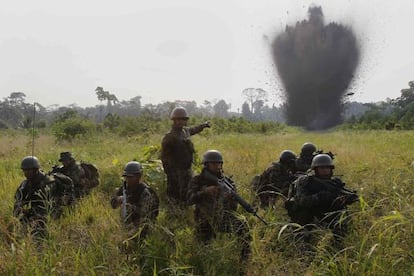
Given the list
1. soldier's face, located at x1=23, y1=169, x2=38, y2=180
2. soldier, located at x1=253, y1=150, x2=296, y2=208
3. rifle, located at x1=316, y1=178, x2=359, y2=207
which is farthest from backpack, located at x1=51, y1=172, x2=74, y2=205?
rifle, located at x1=316, y1=178, x2=359, y2=207

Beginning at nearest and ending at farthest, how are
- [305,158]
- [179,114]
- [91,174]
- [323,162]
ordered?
[323,162], [179,114], [305,158], [91,174]

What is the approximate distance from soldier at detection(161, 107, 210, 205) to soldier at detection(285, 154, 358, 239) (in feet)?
6.73

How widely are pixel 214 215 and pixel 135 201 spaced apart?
963 mm

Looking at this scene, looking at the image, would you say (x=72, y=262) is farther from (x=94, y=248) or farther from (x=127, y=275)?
(x=127, y=275)

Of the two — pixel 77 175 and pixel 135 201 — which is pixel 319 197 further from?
pixel 77 175

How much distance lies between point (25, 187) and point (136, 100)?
82.3 m

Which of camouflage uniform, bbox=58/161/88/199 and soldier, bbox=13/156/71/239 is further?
camouflage uniform, bbox=58/161/88/199

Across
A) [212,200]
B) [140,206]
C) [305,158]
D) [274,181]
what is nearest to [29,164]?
[140,206]

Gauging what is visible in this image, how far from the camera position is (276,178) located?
6.68m

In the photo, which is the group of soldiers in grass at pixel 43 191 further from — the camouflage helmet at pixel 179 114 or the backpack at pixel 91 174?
the camouflage helmet at pixel 179 114

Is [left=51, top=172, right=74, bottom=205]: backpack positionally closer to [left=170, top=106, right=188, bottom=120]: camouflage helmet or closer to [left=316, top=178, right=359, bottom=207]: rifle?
[left=170, top=106, right=188, bottom=120]: camouflage helmet

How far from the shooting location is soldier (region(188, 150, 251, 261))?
4402 millimetres

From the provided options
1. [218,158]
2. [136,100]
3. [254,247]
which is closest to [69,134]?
[218,158]

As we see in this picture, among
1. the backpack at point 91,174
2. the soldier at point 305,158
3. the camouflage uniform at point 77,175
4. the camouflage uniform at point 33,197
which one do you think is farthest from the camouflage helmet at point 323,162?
the backpack at point 91,174
